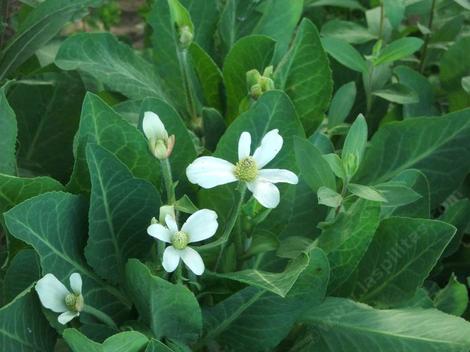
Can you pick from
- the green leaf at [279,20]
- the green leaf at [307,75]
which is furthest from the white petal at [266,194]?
the green leaf at [279,20]

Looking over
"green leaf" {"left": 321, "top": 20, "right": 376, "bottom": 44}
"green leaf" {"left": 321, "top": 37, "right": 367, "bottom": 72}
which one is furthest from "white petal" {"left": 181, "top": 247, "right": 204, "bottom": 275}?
"green leaf" {"left": 321, "top": 20, "right": 376, "bottom": 44}

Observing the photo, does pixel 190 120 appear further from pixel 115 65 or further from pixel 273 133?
pixel 273 133

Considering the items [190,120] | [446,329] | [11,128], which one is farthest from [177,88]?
[446,329]

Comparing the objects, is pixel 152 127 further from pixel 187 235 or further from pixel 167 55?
pixel 167 55

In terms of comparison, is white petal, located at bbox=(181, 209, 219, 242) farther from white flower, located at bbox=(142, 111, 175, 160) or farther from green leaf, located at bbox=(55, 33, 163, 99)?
green leaf, located at bbox=(55, 33, 163, 99)

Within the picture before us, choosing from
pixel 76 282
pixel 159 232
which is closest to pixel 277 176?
pixel 159 232
